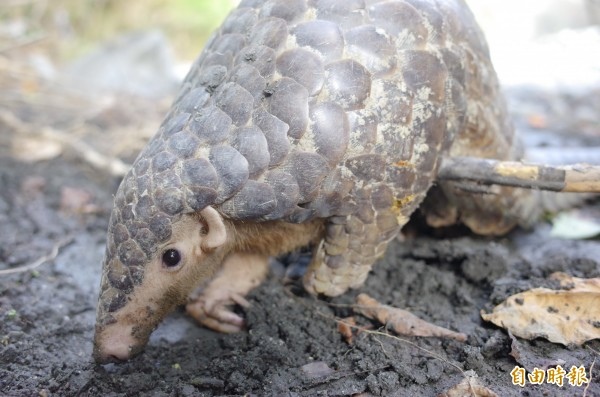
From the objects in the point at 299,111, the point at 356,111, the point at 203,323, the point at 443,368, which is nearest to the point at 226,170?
the point at 299,111

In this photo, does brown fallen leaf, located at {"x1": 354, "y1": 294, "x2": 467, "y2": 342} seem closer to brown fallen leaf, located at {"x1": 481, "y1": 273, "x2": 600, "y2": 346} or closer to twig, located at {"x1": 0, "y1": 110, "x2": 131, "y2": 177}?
brown fallen leaf, located at {"x1": 481, "y1": 273, "x2": 600, "y2": 346}

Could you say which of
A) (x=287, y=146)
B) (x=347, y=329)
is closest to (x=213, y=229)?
(x=287, y=146)

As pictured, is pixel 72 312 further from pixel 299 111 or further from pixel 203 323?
pixel 299 111

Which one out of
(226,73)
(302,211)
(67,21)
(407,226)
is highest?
(67,21)

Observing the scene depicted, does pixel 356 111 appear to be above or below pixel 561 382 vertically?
above

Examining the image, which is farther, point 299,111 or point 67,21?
point 67,21
